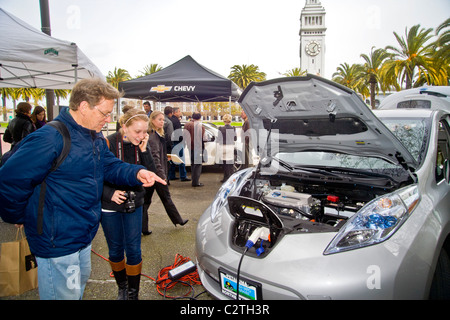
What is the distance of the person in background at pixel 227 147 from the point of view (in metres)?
6.95

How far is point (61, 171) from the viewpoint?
1527 mm

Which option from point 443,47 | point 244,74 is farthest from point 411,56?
point 244,74

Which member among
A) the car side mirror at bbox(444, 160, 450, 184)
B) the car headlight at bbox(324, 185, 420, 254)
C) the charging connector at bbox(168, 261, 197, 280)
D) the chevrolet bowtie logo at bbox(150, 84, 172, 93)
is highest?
the chevrolet bowtie logo at bbox(150, 84, 172, 93)

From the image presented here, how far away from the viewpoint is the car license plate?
1.73 meters

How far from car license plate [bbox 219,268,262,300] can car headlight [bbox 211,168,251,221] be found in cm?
54

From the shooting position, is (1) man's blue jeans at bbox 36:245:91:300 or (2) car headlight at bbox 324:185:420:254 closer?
(1) man's blue jeans at bbox 36:245:91:300

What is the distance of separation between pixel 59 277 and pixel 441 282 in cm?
248

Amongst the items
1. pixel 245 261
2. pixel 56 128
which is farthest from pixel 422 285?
pixel 56 128

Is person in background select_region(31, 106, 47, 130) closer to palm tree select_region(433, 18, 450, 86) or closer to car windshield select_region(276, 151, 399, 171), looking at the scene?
car windshield select_region(276, 151, 399, 171)

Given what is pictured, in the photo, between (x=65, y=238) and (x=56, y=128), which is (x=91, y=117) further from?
(x=65, y=238)

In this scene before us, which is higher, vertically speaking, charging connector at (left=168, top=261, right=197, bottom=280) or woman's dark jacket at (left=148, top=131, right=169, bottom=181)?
woman's dark jacket at (left=148, top=131, right=169, bottom=181)

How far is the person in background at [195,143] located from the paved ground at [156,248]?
0.83 meters

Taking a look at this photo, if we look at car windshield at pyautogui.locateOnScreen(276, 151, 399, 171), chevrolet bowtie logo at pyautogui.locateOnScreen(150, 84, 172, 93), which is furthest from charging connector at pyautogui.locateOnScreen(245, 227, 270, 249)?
chevrolet bowtie logo at pyautogui.locateOnScreen(150, 84, 172, 93)

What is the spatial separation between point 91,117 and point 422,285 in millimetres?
2255
